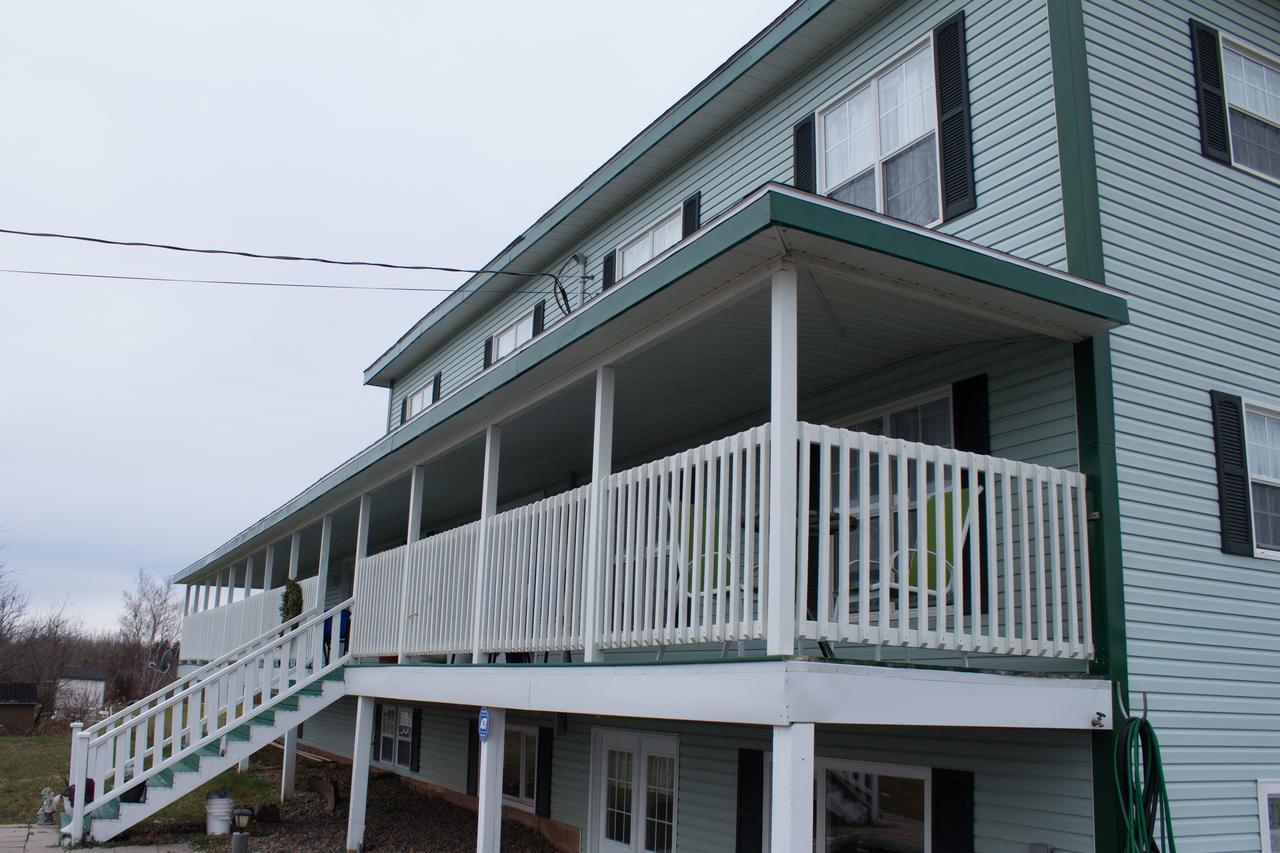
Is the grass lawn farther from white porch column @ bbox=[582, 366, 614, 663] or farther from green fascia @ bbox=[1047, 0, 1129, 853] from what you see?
green fascia @ bbox=[1047, 0, 1129, 853]

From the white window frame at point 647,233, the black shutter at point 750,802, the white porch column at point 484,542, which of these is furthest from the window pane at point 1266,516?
the white window frame at point 647,233

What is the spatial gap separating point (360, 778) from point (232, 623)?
31.5 feet

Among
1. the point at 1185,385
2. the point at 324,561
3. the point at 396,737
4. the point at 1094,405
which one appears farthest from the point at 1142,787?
the point at 396,737

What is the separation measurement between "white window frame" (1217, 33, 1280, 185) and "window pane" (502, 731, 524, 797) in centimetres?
1059

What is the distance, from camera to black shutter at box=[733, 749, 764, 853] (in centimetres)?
913

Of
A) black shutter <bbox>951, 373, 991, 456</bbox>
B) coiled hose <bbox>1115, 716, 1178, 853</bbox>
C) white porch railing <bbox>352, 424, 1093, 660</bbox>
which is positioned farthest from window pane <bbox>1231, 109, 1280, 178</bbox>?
coiled hose <bbox>1115, 716, 1178, 853</bbox>

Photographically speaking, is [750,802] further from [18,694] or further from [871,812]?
[18,694]

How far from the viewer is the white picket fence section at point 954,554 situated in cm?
580

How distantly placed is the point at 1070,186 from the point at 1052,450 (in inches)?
74.0

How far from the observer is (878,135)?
950cm

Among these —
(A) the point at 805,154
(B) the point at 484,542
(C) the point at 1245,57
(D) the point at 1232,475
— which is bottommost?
(B) the point at 484,542

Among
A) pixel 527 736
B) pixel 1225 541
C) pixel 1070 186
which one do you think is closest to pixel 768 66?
pixel 1070 186

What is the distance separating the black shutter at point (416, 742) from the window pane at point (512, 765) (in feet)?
10.7

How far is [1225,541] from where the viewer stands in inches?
306
